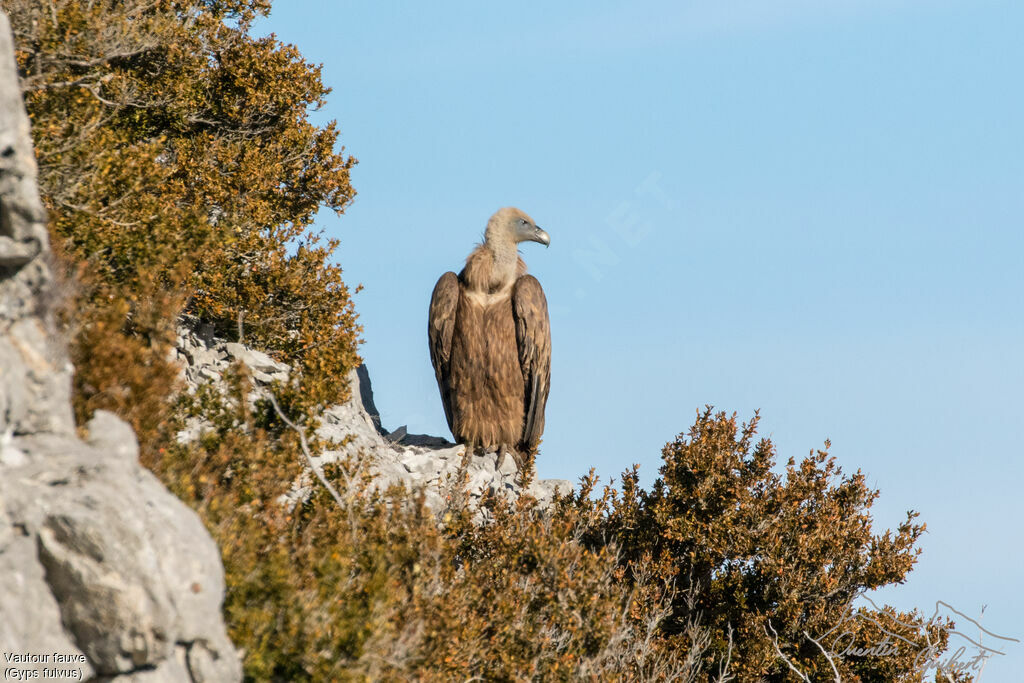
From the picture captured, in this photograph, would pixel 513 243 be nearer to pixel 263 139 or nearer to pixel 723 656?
pixel 263 139

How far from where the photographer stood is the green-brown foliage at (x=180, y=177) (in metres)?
9.79

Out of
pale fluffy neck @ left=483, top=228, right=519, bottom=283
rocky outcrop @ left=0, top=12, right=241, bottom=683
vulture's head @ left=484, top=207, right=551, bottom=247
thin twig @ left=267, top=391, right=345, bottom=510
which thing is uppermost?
vulture's head @ left=484, top=207, right=551, bottom=247

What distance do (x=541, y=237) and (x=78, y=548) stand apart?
32.9 feet

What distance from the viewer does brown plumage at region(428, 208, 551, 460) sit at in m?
14.3

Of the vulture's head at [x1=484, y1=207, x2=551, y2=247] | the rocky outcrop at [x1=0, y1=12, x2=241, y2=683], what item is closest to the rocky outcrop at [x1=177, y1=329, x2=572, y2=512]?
the vulture's head at [x1=484, y1=207, x2=551, y2=247]

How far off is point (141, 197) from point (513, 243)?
5645mm

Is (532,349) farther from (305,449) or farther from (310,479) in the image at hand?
(305,449)

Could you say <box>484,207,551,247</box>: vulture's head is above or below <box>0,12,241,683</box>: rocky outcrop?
above

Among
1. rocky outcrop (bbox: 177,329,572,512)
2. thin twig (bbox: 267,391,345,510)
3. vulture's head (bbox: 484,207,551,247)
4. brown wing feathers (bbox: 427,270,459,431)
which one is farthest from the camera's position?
vulture's head (bbox: 484,207,551,247)

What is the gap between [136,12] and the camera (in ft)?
39.4

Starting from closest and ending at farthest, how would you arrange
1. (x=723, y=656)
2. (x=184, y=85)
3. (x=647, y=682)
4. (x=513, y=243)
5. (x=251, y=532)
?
(x=251, y=532) < (x=647, y=682) < (x=723, y=656) < (x=184, y=85) < (x=513, y=243)

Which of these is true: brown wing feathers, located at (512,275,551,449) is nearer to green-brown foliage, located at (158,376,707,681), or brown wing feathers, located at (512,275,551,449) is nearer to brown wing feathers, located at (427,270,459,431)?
brown wing feathers, located at (427,270,459,431)

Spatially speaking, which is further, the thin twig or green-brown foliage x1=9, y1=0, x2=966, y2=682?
the thin twig

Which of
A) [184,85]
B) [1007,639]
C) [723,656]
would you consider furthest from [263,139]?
[1007,639]
